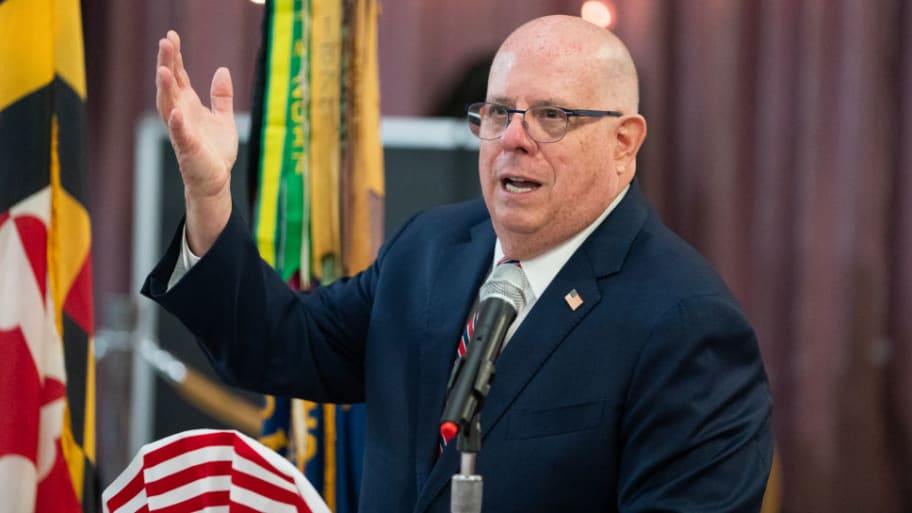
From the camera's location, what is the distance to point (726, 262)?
3340 millimetres

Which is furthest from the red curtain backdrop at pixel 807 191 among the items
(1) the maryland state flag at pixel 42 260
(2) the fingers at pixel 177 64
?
(2) the fingers at pixel 177 64

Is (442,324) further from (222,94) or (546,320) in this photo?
(222,94)

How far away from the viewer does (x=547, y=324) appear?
5.78 ft

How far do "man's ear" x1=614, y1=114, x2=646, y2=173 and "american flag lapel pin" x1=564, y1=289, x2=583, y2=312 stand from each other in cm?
24

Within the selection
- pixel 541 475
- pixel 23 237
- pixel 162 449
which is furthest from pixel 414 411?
pixel 23 237

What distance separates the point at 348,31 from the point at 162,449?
135cm

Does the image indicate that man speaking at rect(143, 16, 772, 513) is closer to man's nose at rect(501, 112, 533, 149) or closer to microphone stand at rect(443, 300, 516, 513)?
man's nose at rect(501, 112, 533, 149)

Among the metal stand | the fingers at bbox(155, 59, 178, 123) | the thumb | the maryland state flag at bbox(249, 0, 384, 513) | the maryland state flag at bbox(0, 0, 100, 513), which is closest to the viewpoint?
the metal stand

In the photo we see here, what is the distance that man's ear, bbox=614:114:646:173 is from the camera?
1828 mm

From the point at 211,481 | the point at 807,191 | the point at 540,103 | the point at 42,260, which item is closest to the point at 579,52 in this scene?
the point at 540,103

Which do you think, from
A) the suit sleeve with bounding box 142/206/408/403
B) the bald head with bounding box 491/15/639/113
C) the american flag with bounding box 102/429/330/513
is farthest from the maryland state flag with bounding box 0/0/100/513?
the bald head with bounding box 491/15/639/113

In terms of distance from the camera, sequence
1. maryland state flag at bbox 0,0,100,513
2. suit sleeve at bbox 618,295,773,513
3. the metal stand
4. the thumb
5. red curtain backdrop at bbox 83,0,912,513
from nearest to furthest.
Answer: the metal stand < suit sleeve at bbox 618,295,773,513 < the thumb < maryland state flag at bbox 0,0,100,513 < red curtain backdrop at bbox 83,0,912,513

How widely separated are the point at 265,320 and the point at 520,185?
1.71 feet

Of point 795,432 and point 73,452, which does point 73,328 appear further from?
point 795,432
